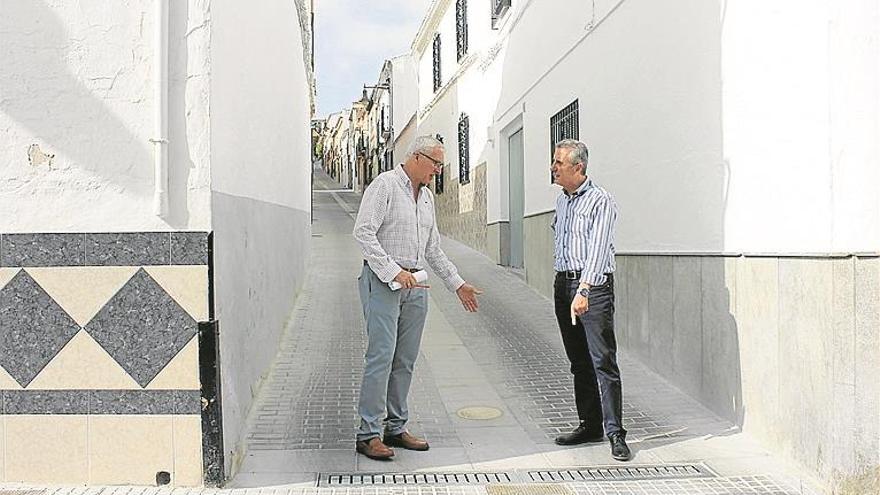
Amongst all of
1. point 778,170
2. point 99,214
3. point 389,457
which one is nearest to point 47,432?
point 99,214

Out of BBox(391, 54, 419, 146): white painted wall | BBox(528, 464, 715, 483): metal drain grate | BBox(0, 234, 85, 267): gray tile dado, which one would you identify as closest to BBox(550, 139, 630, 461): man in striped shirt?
BBox(528, 464, 715, 483): metal drain grate

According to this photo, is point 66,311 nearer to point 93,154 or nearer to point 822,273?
point 93,154

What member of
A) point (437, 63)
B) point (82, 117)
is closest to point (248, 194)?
point (82, 117)

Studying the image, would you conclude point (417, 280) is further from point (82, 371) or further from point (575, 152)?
point (82, 371)

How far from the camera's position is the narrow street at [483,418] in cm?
469

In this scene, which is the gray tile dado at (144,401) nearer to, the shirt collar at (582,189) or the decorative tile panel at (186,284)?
the decorative tile panel at (186,284)

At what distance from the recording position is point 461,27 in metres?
18.3

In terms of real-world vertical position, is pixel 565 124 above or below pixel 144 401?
above

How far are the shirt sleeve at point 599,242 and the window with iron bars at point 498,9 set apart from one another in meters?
9.45

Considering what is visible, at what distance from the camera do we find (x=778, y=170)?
4891 mm

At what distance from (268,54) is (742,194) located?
389cm

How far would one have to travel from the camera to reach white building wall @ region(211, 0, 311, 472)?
4562 mm

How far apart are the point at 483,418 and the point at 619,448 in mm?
1149

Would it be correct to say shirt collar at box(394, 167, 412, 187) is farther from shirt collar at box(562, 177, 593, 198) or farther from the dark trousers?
the dark trousers
